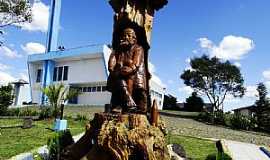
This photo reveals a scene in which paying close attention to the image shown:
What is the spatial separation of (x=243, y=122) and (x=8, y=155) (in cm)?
2019

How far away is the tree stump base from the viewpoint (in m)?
4.69

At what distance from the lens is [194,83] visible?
3359 centimetres

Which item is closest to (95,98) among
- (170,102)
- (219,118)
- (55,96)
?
(219,118)

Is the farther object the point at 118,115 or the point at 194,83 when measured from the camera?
the point at 194,83

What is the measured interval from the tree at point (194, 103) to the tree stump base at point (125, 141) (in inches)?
1406

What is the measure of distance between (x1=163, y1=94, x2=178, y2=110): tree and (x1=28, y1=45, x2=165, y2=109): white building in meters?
13.4

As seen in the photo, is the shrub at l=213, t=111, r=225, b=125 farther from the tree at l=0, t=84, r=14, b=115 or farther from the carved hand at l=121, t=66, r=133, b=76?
the carved hand at l=121, t=66, r=133, b=76

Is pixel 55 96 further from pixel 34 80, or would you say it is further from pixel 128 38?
pixel 34 80

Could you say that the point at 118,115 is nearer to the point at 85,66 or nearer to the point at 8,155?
the point at 8,155

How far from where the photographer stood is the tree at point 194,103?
4016 centimetres

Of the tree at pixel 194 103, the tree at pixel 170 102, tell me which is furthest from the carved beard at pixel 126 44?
the tree at pixel 170 102

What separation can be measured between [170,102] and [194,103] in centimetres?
417

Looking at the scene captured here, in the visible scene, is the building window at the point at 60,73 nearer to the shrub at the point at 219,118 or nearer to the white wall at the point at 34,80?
the white wall at the point at 34,80

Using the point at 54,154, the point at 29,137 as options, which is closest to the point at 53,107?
the point at 29,137
